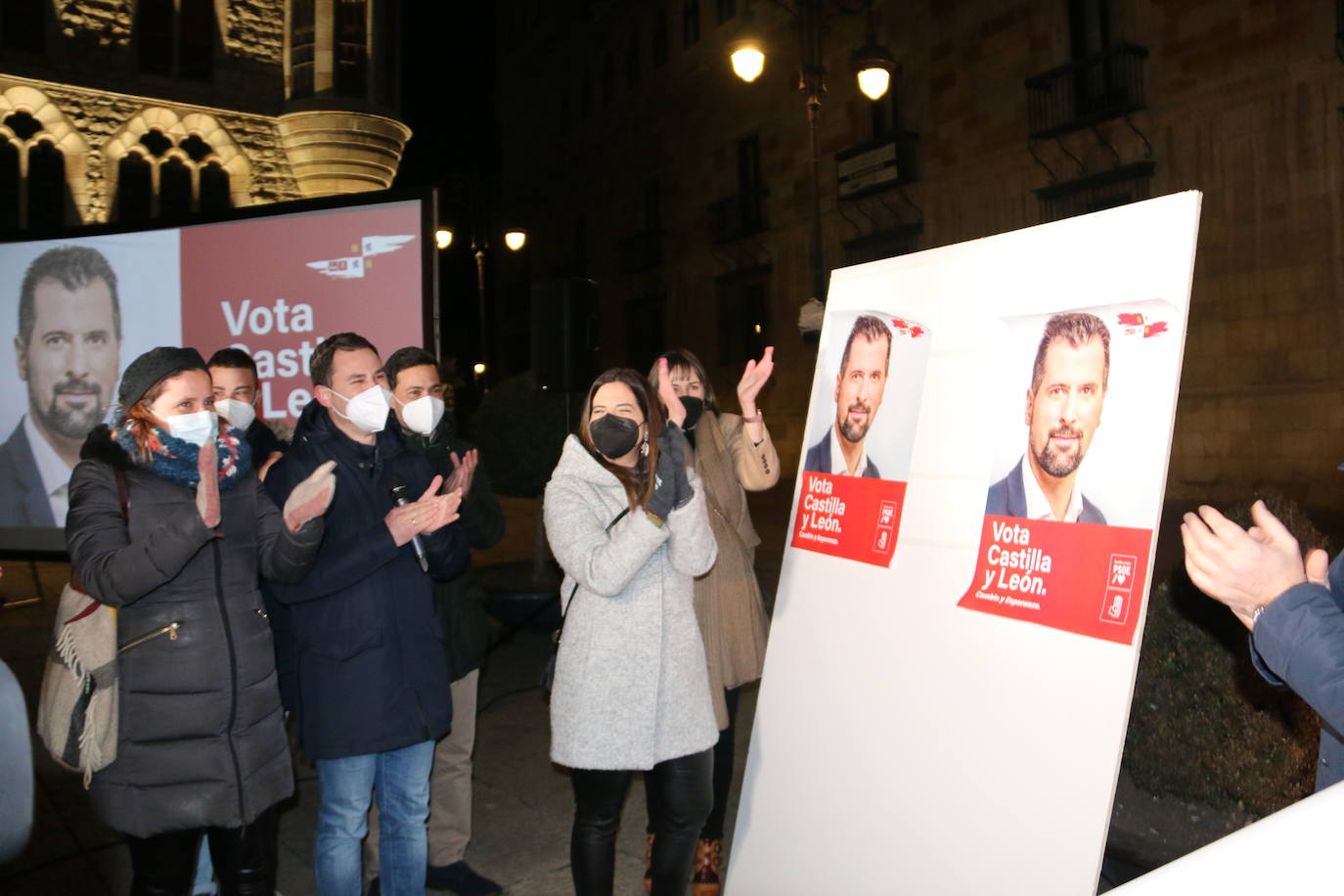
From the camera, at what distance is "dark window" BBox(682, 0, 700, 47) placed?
2175 centimetres

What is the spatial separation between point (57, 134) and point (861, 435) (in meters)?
16.3

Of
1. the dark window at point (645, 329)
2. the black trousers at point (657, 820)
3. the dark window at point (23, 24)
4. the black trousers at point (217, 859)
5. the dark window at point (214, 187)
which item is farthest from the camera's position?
the dark window at point (645, 329)

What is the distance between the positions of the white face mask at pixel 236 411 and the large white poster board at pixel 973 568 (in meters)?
1.96

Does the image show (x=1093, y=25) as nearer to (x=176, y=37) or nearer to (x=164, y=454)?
(x=176, y=37)

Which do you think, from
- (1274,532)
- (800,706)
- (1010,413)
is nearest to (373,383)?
(800,706)

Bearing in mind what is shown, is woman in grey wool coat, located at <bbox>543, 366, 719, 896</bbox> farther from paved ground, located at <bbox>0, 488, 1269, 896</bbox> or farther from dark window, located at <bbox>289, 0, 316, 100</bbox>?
dark window, located at <bbox>289, 0, 316, 100</bbox>

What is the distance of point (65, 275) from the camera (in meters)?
4.99

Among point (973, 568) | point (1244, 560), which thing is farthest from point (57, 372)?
point (1244, 560)

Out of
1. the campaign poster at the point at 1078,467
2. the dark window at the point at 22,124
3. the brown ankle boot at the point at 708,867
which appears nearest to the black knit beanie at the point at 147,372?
the campaign poster at the point at 1078,467

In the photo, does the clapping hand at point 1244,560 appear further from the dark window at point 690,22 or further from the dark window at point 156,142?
the dark window at point 690,22

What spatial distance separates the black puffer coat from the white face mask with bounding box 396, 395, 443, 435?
85cm

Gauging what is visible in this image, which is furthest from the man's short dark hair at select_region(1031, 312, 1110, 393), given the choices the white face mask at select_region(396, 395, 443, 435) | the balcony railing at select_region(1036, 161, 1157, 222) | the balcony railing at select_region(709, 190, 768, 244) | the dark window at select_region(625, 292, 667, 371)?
the dark window at select_region(625, 292, 667, 371)

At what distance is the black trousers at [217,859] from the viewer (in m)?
2.42

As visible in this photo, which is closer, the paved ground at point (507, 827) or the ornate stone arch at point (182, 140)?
the paved ground at point (507, 827)
